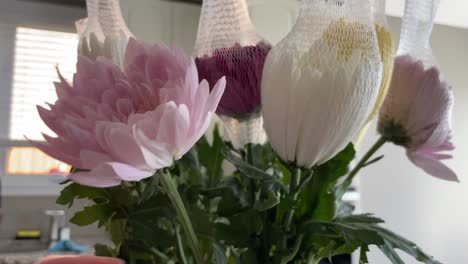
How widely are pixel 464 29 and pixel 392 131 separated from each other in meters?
3.07

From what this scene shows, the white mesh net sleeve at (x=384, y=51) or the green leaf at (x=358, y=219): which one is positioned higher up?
the white mesh net sleeve at (x=384, y=51)

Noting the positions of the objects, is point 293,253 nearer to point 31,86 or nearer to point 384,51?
point 384,51

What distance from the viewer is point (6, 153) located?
2.18 metres

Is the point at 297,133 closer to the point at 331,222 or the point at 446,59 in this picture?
the point at 331,222

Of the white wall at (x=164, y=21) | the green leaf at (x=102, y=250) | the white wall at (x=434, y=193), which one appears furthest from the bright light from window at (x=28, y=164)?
the green leaf at (x=102, y=250)

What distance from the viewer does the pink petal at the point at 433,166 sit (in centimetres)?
41

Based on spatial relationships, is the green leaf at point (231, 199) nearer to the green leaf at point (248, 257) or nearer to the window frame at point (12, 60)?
the green leaf at point (248, 257)

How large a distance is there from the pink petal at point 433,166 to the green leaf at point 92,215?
0.91 ft

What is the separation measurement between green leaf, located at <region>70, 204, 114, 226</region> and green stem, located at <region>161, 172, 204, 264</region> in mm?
99

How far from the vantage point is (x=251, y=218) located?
339mm

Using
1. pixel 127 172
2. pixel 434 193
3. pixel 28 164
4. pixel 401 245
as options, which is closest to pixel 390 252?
pixel 401 245

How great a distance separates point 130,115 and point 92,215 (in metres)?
0.17

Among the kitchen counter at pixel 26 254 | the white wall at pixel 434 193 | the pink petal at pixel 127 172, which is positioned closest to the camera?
the pink petal at pixel 127 172

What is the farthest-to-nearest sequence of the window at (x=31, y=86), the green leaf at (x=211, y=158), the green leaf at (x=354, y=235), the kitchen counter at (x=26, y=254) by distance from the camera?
the window at (x=31, y=86)
the kitchen counter at (x=26, y=254)
the green leaf at (x=211, y=158)
the green leaf at (x=354, y=235)
